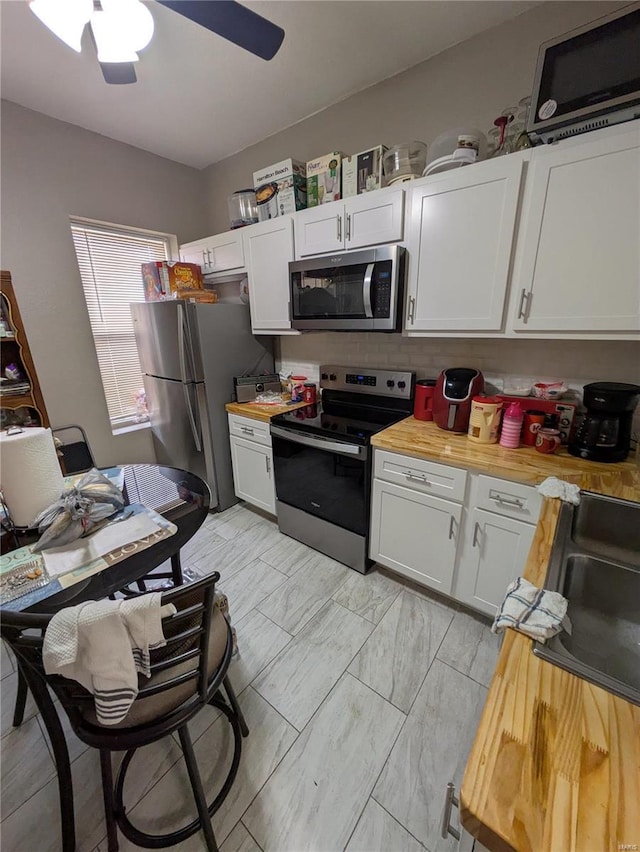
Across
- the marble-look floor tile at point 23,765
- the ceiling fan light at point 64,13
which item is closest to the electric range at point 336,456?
the marble-look floor tile at point 23,765

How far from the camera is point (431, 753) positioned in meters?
1.21

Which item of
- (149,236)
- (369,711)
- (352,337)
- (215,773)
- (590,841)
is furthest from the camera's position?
(149,236)

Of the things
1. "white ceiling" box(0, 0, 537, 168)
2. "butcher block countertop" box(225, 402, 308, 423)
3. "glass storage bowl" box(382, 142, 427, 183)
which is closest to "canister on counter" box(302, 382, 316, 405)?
"butcher block countertop" box(225, 402, 308, 423)

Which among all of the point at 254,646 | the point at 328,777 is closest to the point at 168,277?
the point at 254,646

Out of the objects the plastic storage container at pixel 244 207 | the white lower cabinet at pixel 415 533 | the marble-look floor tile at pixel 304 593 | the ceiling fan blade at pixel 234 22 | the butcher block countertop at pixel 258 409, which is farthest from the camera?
the plastic storage container at pixel 244 207

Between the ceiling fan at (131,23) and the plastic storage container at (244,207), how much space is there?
115 cm

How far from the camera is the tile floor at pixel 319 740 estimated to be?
104cm

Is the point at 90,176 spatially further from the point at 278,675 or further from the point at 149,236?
the point at 278,675

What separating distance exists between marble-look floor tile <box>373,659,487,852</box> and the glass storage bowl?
2394 mm

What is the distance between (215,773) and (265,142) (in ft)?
12.0

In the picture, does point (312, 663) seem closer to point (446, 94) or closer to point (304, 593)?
point (304, 593)

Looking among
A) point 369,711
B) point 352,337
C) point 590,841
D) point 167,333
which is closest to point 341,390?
point 352,337

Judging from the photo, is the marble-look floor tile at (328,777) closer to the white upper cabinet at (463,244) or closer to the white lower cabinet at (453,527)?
the white lower cabinet at (453,527)

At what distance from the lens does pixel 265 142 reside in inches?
100
